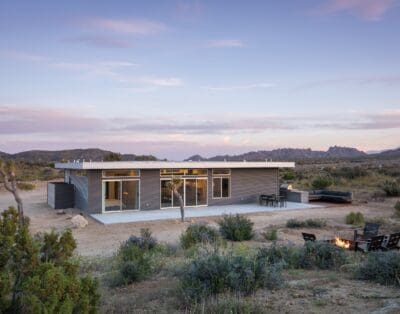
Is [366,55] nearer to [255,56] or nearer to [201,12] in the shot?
[255,56]

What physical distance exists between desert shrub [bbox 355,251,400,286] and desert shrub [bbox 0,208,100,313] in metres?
4.50

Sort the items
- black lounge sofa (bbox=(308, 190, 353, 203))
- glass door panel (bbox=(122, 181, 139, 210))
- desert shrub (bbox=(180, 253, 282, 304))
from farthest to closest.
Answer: black lounge sofa (bbox=(308, 190, 353, 203))
glass door panel (bbox=(122, 181, 139, 210))
desert shrub (bbox=(180, 253, 282, 304))

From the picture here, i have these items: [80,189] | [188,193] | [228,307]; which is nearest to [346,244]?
[228,307]

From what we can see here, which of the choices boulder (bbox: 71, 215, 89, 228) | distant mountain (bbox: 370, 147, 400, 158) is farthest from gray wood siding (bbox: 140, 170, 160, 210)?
distant mountain (bbox: 370, 147, 400, 158)

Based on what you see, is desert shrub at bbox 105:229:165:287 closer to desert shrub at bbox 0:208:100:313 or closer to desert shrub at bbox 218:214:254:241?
desert shrub at bbox 0:208:100:313

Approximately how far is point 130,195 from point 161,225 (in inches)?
196

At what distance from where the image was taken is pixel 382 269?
667 cm

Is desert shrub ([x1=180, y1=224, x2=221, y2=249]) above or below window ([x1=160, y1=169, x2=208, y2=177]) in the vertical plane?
below

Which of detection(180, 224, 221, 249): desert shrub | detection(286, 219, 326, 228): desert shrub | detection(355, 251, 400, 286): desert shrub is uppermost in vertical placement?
detection(355, 251, 400, 286): desert shrub

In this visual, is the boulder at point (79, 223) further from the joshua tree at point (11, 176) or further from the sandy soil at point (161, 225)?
the joshua tree at point (11, 176)

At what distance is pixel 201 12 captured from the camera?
49.6 feet

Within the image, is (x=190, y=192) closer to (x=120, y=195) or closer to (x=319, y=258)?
(x=120, y=195)

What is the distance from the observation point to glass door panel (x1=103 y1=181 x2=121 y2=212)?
72.7ft

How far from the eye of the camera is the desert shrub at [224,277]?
5641 millimetres
